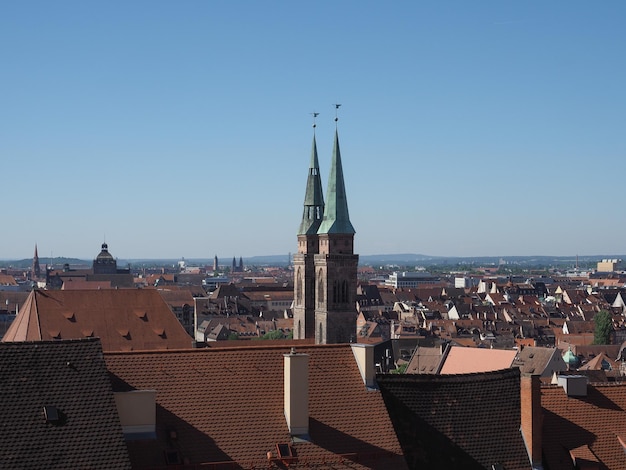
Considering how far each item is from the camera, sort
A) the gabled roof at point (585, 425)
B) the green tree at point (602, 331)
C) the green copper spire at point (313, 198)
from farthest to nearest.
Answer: the green tree at point (602, 331), the green copper spire at point (313, 198), the gabled roof at point (585, 425)

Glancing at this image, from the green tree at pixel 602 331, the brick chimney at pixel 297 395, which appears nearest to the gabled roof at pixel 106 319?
the brick chimney at pixel 297 395

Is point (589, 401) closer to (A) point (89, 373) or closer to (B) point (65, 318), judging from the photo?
(A) point (89, 373)

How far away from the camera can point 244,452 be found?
27953mm

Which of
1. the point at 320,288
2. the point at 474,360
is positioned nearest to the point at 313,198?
the point at 320,288

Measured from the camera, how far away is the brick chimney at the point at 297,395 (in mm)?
28859

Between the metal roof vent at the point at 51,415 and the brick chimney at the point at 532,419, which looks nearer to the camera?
the metal roof vent at the point at 51,415

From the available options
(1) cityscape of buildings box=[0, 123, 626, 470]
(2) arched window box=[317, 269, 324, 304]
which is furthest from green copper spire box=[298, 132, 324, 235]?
(1) cityscape of buildings box=[0, 123, 626, 470]

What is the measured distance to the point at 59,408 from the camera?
1019 inches

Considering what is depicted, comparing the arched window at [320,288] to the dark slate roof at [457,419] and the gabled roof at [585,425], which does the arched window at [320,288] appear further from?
the dark slate roof at [457,419]

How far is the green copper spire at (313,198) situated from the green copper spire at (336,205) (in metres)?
2.86

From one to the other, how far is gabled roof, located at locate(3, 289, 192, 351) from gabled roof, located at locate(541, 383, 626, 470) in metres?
43.9

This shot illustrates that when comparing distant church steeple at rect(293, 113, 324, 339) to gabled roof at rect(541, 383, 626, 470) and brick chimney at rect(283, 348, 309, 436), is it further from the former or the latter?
brick chimney at rect(283, 348, 309, 436)

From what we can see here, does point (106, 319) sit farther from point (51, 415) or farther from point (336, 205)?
point (51, 415)

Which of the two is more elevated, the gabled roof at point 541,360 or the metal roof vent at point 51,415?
the metal roof vent at point 51,415
